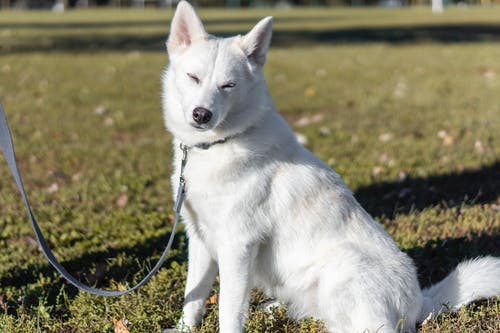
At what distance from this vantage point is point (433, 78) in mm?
10914

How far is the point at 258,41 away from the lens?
10.3 feet

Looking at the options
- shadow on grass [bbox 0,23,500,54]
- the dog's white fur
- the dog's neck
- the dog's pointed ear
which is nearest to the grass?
the dog's white fur

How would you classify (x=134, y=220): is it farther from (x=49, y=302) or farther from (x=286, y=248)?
(x=286, y=248)

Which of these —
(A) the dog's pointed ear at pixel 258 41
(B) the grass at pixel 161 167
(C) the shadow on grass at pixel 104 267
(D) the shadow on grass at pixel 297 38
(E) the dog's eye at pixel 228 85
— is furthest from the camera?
(D) the shadow on grass at pixel 297 38

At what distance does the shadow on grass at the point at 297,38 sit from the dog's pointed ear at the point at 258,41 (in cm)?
1259

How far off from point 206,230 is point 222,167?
345 mm

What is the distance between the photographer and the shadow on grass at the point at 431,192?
5031mm

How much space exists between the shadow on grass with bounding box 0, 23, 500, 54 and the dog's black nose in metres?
12.9

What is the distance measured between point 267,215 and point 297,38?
663 inches

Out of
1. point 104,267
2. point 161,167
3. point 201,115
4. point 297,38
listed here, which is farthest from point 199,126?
point 297,38

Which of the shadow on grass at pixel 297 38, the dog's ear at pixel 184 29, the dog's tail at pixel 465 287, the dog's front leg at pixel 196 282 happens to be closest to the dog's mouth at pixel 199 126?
the dog's ear at pixel 184 29

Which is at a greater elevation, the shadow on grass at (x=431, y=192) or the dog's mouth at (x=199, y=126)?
the dog's mouth at (x=199, y=126)

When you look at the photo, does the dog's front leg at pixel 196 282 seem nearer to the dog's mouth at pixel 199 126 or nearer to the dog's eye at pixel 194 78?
the dog's mouth at pixel 199 126

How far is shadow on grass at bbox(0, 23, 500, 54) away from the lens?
15.9m
